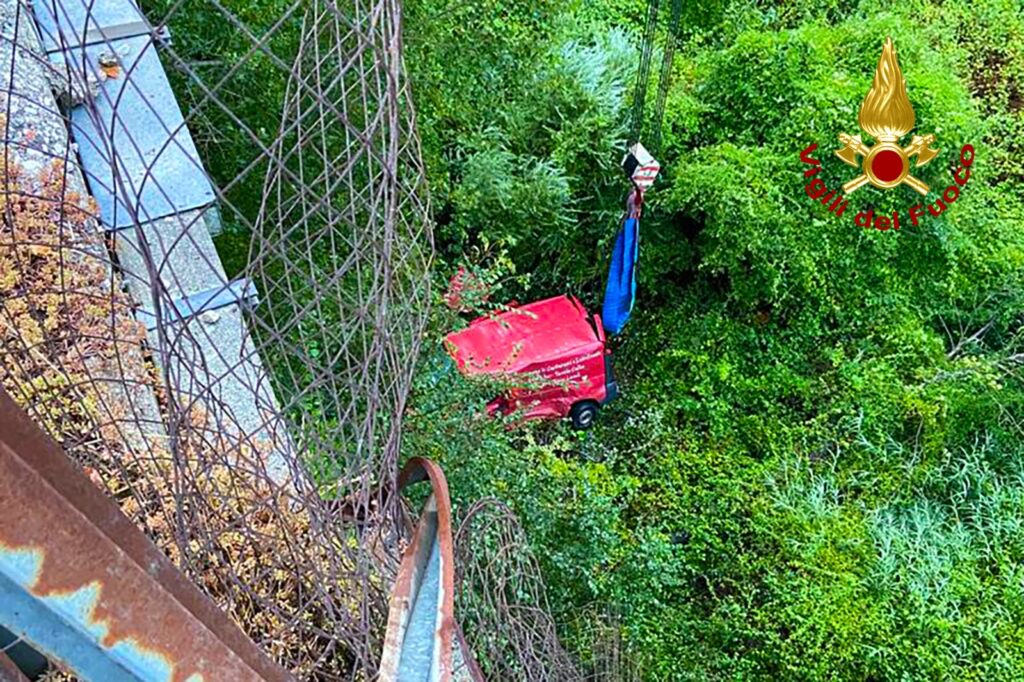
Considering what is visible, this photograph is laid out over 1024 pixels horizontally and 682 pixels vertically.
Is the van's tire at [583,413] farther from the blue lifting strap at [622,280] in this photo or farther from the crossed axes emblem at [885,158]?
the crossed axes emblem at [885,158]

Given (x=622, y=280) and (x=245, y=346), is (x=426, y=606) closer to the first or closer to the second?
(x=245, y=346)

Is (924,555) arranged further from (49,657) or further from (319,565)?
(49,657)

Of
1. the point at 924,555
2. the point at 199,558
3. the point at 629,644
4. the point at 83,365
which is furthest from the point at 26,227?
the point at 924,555

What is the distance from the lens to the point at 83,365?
5.53ft

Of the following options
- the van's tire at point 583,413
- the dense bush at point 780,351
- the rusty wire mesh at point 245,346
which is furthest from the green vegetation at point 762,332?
the rusty wire mesh at point 245,346

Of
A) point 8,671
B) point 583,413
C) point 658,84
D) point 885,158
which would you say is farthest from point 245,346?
point 885,158

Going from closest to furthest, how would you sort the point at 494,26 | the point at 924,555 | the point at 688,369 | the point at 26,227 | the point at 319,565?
the point at 319,565, the point at 26,227, the point at 494,26, the point at 924,555, the point at 688,369

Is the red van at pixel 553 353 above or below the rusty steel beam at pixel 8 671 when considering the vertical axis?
below

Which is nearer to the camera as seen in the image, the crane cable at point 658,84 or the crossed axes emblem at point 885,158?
the crossed axes emblem at point 885,158

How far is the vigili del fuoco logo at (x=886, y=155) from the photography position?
3562 mm

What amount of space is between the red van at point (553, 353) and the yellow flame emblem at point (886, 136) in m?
1.37

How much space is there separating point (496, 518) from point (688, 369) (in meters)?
2.48

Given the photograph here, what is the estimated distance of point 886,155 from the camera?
3.78 m

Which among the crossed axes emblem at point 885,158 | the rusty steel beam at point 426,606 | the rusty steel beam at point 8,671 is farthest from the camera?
the crossed axes emblem at point 885,158
